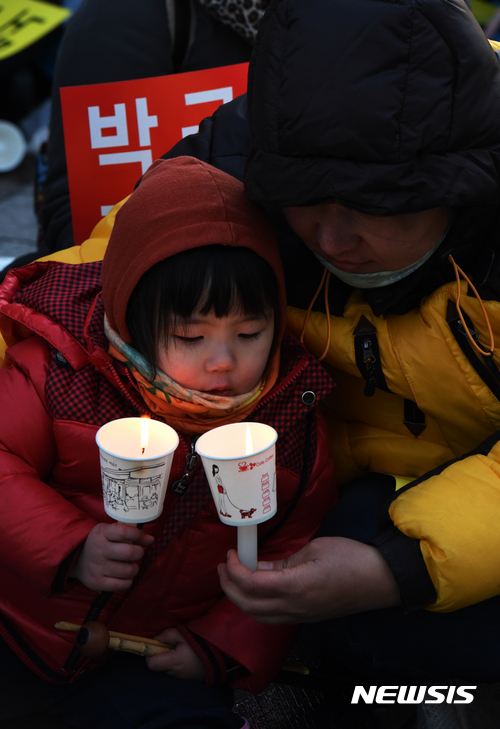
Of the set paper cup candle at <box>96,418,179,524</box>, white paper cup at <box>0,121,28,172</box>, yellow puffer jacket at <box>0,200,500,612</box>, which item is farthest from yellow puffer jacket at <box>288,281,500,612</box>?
white paper cup at <box>0,121,28,172</box>

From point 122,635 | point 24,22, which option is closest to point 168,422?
point 122,635

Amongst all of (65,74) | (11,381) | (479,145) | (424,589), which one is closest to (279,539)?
(424,589)

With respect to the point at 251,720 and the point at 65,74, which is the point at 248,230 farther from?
the point at 65,74

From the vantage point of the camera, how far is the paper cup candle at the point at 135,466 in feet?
3.52

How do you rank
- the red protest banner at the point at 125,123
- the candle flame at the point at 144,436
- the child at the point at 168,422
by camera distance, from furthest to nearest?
the red protest banner at the point at 125,123
the child at the point at 168,422
the candle flame at the point at 144,436

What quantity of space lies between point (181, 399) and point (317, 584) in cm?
41

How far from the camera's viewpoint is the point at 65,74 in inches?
89.3

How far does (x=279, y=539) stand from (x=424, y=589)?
347mm

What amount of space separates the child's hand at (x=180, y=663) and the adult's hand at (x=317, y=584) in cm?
22

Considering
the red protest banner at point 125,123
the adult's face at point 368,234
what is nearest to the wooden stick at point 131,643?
the adult's face at point 368,234

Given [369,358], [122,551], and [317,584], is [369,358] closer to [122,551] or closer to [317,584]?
[317,584]

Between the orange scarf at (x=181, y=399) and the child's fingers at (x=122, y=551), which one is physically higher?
the orange scarf at (x=181, y=399)

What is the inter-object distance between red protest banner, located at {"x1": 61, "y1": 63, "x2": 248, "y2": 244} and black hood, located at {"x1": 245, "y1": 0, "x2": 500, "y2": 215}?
3.32 feet

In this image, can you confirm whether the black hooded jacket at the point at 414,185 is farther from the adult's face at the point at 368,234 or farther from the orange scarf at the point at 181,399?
the orange scarf at the point at 181,399
